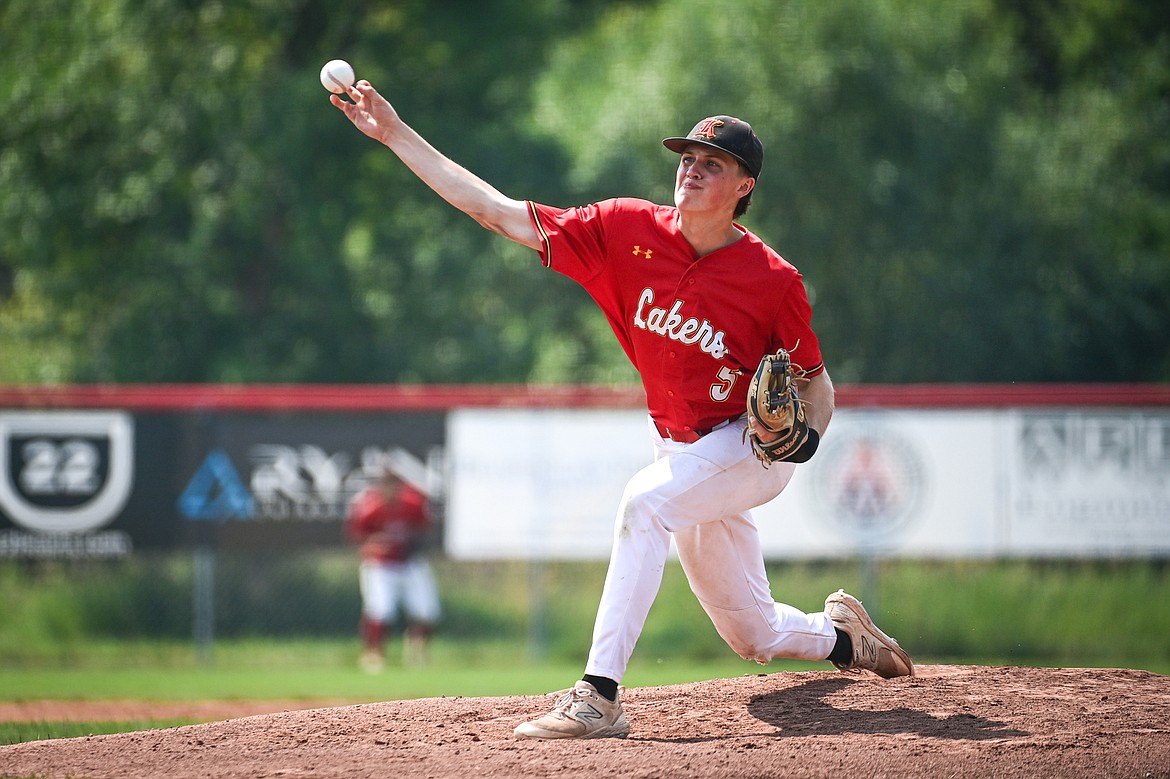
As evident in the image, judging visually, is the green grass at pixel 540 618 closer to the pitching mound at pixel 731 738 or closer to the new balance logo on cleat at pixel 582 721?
the pitching mound at pixel 731 738

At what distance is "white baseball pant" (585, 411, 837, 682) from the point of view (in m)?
4.18

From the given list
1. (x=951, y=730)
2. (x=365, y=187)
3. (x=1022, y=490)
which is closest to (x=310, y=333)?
(x=365, y=187)

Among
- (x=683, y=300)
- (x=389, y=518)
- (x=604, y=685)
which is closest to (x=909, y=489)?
(x=389, y=518)

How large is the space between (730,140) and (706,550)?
1.36m

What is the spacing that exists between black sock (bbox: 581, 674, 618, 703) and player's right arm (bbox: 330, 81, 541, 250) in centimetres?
141

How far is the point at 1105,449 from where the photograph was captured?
31.8 ft

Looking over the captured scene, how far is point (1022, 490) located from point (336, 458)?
5.01 metres

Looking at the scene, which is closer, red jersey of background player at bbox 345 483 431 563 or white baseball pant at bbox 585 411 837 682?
white baseball pant at bbox 585 411 837 682

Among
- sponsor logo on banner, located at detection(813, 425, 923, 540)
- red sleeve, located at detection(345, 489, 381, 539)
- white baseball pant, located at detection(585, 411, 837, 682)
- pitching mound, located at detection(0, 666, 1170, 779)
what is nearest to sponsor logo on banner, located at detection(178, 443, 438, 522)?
red sleeve, located at detection(345, 489, 381, 539)

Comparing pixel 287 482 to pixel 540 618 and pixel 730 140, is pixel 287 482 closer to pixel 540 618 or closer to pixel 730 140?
pixel 540 618

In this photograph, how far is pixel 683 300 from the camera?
14.3 ft

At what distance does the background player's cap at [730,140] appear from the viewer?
14.4ft

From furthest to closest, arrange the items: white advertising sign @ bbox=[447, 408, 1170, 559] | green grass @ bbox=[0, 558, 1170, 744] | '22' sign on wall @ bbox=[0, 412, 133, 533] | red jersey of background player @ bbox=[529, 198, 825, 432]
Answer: '22' sign on wall @ bbox=[0, 412, 133, 533] < green grass @ bbox=[0, 558, 1170, 744] < white advertising sign @ bbox=[447, 408, 1170, 559] < red jersey of background player @ bbox=[529, 198, 825, 432]

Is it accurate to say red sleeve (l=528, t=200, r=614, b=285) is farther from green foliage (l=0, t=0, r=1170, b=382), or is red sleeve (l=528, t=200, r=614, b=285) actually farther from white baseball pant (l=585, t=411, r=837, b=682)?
green foliage (l=0, t=0, r=1170, b=382)
